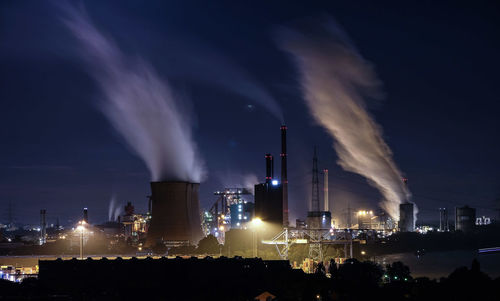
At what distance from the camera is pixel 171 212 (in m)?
79.4

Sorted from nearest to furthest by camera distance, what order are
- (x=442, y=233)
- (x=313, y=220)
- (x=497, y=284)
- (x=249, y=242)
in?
(x=497, y=284)
(x=249, y=242)
(x=313, y=220)
(x=442, y=233)

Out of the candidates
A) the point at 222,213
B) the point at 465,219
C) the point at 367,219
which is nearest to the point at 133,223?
the point at 222,213

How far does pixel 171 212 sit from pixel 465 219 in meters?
132

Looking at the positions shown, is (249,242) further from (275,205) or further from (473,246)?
(473,246)

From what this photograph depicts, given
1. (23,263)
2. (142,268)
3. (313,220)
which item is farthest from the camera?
(313,220)

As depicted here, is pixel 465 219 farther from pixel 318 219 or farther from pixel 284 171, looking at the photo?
pixel 284 171

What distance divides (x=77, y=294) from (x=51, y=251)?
71.7 meters

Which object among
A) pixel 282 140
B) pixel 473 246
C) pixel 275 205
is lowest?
pixel 473 246

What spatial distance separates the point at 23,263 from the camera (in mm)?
73250

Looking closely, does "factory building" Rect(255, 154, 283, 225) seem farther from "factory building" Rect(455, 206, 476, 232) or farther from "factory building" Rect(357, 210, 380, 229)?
"factory building" Rect(455, 206, 476, 232)

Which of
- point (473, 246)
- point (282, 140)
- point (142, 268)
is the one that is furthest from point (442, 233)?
point (142, 268)

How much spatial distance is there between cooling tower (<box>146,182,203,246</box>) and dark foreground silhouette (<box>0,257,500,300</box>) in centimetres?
2793

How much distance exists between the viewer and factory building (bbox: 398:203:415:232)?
17050cm

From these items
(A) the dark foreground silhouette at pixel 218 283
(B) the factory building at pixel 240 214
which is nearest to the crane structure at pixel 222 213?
(B) the factory building at pixel 240 214
